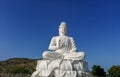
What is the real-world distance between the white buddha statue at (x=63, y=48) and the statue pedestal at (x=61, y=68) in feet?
1.10

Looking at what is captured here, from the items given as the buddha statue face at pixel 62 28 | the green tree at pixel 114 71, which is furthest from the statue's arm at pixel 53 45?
the green tree at pixel 114 71

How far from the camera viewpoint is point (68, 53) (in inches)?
474

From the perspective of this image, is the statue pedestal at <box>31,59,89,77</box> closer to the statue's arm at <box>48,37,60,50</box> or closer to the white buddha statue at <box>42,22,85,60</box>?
the white buddha statue at <box>42,22,85,60</box>

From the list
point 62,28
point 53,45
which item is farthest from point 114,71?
point 53,45

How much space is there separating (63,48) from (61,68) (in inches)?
60.7

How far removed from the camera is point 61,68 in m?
11.1

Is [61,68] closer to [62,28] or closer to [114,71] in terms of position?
[62,28]

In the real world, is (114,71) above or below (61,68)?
above

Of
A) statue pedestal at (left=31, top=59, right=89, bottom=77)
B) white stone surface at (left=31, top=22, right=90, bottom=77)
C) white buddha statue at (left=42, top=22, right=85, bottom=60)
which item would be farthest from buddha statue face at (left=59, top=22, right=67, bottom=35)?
statue pedestal at (left=31, top=59, right=89, bottom=77)

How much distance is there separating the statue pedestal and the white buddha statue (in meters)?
0.33

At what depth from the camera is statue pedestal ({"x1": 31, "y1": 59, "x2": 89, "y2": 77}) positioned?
10938mm

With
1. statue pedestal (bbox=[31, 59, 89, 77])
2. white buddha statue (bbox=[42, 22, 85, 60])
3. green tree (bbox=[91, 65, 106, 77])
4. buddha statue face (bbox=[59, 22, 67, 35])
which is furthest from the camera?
green tree (bbox=[91, 65, 106, 77])

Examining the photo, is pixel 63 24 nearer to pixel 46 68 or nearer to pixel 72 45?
pixel 72 45

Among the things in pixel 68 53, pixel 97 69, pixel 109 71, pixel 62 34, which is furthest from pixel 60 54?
pixel 109 71
